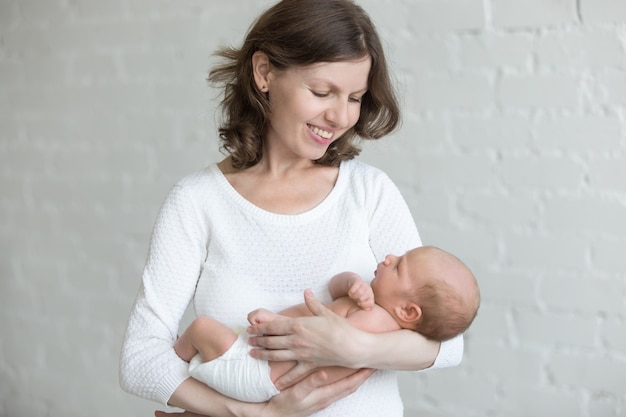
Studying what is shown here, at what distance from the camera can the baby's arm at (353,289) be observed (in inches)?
61.2

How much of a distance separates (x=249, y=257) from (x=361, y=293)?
10.9 inches

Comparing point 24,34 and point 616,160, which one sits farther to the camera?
point 24,34

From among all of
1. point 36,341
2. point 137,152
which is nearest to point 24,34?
point 137,152

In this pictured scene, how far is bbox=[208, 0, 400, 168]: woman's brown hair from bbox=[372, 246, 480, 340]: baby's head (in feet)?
1.08

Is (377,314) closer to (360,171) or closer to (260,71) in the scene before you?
(360,171)

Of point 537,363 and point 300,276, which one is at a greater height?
point 300,276

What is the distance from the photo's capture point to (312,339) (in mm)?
1493

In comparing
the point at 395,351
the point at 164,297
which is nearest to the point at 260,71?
the point at 164,297

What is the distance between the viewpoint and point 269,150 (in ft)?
5.98

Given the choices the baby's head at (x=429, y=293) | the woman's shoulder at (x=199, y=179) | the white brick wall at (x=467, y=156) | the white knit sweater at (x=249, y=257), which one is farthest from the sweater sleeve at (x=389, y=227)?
the white brick wall at (x=467, y=156)

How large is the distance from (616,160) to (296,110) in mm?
1061

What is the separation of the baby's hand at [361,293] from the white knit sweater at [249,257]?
13cm

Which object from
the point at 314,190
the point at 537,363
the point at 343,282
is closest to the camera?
the point at 343,282

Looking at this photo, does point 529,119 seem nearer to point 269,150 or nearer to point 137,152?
point 269,150
